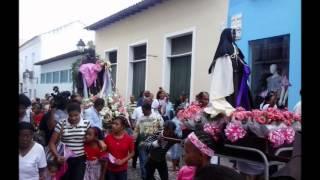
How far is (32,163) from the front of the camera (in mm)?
4816

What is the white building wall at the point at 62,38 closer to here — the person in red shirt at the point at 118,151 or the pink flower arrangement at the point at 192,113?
the person in red shirt at the point at 118,151

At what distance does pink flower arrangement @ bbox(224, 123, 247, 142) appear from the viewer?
15.5ft

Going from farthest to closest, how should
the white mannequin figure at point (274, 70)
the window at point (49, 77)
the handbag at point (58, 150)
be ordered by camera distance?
the window at point (49, 77), the white mannequin figure at point (274, 70), the handbag at point (58, 150)

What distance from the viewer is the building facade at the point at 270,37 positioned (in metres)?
9.28

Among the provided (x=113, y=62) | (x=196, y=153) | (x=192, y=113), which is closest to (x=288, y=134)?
(x=192, y=113)

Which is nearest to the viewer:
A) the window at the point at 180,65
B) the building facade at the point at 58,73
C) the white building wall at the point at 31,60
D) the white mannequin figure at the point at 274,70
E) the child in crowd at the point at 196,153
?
the child in crowd at the point at 196,153

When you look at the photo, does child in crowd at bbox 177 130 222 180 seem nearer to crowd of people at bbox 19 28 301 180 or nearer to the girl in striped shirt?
crowd of people at bbox 19 28 301 180

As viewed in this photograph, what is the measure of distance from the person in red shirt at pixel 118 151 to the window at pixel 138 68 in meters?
10.3

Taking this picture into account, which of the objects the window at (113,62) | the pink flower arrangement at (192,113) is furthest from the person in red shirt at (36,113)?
the window at (113,62)

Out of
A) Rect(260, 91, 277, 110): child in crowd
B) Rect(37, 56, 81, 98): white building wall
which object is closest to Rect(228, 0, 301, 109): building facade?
Rect(260, 91, 277, 110): child in crowd

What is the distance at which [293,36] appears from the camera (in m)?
9.37

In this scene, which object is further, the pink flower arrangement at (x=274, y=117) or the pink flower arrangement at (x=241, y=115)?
the pink flower arrangement at (x=241, y=115)
